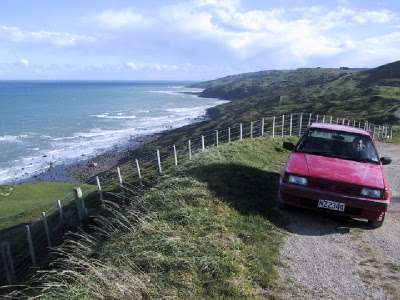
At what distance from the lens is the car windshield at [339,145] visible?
414 inches

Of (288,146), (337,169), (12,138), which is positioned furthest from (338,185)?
(12,138)

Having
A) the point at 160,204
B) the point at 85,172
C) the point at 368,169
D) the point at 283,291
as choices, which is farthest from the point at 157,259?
the point at 85,172

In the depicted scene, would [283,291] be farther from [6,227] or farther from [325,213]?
[6,227]

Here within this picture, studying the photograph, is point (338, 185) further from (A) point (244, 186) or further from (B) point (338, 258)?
(A) point (244, 186)

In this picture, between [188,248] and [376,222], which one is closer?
[188,248]

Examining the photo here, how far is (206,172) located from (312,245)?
4.40 metres

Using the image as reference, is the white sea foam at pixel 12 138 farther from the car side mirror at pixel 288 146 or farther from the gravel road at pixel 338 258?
the gravel road at pixel 338 258

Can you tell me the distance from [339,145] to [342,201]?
2142 millimetres

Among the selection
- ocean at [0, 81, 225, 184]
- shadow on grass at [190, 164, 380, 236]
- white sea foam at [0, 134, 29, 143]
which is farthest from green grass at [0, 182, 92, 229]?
white sea foam at [0, 134, 29, 143]

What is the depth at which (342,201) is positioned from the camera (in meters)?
9.09

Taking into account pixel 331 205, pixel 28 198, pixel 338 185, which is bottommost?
pixel 28 198

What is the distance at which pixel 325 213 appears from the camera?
9.37m

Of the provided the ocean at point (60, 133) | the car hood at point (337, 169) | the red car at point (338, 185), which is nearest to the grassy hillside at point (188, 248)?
the red car at point (338, 185)

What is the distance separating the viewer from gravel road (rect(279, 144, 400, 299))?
663 cm
